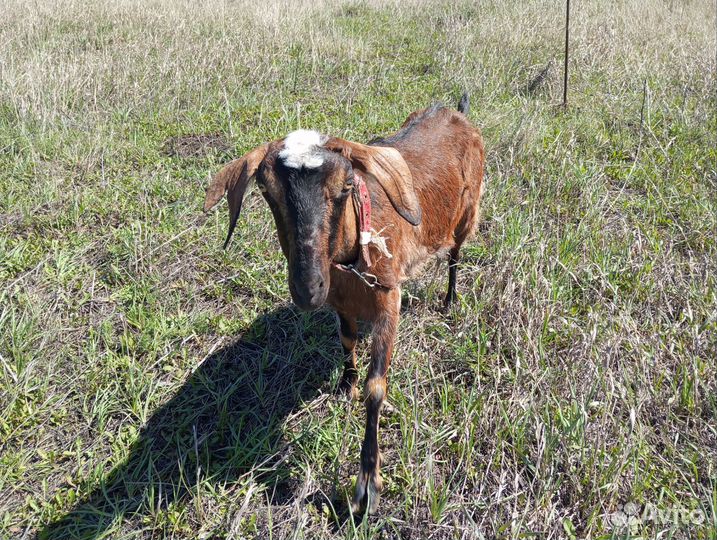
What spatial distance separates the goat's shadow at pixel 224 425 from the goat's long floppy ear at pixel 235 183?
110cm

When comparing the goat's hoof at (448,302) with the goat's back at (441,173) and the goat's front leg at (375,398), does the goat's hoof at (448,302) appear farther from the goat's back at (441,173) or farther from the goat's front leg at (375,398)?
the goat's front leg at (375,398)

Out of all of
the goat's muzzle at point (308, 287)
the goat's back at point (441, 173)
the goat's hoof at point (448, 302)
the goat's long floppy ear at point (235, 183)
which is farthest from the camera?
the goat's hoof at point (448, 302)

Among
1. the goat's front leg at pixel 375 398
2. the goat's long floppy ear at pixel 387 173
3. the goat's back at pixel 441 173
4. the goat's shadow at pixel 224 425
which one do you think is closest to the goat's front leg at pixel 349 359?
the goat's shadow at pixel 224 425

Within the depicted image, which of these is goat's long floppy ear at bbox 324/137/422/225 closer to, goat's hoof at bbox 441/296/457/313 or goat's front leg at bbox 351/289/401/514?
goat's front leg at bbox 351/289/401/514

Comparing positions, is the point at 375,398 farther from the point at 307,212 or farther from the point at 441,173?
the point at 441,173

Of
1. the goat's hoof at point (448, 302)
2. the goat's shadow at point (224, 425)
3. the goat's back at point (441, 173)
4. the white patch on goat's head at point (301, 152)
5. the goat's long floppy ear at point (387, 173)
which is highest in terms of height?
the white patch on goat's head at point (301, 152)

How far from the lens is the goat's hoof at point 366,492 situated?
2.31 metres

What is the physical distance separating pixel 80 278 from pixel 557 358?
3.16 meters

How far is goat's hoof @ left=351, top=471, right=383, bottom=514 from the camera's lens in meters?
2.31

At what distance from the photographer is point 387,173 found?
230cm

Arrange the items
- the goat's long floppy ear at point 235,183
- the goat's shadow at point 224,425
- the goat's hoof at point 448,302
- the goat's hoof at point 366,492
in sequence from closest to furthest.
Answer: the goat's long floppy ear at point 235,183
the goat's hoof at point 366,492
the goat's shadow at point 224,425
the goat's hoof at point 448,302

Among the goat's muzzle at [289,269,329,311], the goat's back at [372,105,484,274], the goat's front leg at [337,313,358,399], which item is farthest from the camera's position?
the goat's back at [372,105,484,274]

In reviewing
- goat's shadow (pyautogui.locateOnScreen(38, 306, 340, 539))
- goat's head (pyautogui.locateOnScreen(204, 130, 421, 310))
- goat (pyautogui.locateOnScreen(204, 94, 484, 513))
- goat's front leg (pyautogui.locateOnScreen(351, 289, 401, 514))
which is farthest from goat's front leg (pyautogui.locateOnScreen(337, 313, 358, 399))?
goat's head (pyautogui.locateOnScreen(204, 130, 421, 310))

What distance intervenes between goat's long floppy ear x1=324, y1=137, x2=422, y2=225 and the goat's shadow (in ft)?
4.25
